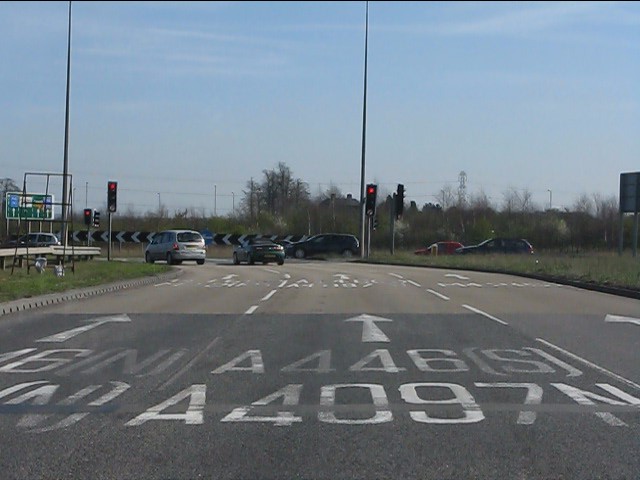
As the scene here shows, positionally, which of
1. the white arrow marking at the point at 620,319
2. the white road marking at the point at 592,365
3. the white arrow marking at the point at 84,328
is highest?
the white arrow marking at the point at 620,319

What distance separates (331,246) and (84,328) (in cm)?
4151

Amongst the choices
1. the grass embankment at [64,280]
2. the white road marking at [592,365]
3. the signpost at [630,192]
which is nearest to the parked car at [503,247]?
the signpost at [630,192]

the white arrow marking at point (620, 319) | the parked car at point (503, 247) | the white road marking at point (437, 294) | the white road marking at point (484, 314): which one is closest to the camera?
the white road marking at point (484, 314)

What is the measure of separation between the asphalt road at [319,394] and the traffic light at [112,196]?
2197cm

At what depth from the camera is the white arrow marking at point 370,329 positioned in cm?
1405

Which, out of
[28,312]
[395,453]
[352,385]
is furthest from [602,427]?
[28,312]

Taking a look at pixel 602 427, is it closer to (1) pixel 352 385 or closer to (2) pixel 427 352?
(1) pixel 352 385

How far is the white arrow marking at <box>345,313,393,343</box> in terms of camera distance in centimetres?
1405

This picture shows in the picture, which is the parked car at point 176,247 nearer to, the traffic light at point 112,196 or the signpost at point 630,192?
the traffic light at point 112,196

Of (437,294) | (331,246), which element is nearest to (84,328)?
(437,294)

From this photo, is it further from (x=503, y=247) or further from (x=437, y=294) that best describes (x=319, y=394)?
(x=503, y=247)

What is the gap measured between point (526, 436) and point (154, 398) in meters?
3.74

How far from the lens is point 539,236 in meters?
72.4

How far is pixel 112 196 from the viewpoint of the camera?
40562 millimetres
